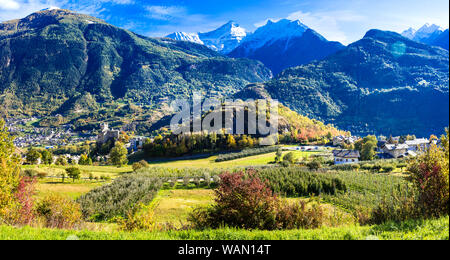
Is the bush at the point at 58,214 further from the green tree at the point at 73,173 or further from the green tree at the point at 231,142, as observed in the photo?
the green tree at the point at 231,142

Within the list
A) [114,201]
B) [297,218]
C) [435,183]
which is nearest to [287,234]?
[297,218]

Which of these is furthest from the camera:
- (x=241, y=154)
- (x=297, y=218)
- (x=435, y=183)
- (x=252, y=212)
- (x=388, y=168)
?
(x=241, y=154)

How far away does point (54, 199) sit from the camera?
1636 cm

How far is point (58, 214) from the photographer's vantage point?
486 inches

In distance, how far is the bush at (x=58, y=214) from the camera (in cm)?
1017

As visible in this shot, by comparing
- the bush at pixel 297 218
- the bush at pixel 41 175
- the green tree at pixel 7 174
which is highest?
the green tree at pixel 7 174

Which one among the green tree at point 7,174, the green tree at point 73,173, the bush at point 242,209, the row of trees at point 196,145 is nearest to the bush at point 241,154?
the row of trees at point 196,145

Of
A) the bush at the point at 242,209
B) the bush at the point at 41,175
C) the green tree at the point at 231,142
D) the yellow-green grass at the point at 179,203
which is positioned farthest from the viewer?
the green tree at the point at 231,142

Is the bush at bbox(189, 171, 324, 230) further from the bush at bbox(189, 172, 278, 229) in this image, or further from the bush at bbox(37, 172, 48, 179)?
the bush at bbox(37, 172, 48, 179)

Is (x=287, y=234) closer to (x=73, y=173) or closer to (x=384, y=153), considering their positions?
(x=73, y=173)
